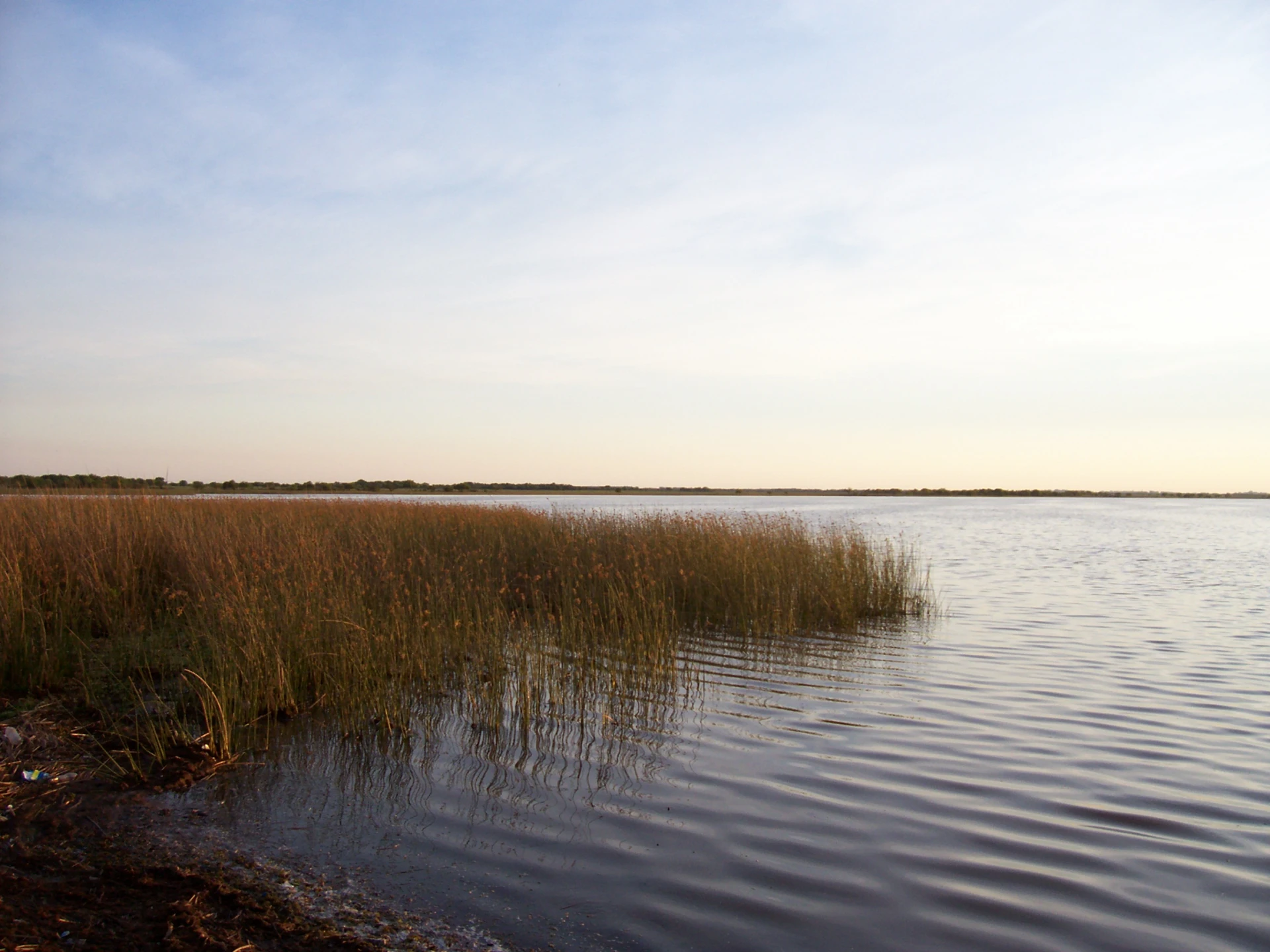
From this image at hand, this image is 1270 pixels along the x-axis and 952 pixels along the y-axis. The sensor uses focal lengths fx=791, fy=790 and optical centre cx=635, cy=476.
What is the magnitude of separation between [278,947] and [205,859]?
917 mm

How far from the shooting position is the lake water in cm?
317

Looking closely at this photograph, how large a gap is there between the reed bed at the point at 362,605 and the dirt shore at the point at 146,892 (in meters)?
0.66

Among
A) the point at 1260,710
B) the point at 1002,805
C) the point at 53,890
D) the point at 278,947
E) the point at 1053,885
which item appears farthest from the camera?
the point at 1260,710

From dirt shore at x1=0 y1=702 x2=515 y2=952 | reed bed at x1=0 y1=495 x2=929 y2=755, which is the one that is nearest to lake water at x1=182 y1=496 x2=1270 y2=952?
dirt shore at x1=0 y1=702 x2=515 y2=952

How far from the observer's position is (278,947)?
9.14 feet

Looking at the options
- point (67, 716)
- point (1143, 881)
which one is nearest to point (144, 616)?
point (67, 716)

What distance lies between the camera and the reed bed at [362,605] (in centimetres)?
570

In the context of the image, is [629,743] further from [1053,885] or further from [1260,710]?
[1260,710]

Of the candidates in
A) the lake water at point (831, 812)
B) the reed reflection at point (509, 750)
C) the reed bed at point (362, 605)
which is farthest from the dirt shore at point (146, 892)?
the reed bed at point (362, 605)

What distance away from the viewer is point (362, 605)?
22.0 feet

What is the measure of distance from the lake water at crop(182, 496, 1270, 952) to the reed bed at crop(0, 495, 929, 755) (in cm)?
62

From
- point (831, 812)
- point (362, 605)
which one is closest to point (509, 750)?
point (831, 812)

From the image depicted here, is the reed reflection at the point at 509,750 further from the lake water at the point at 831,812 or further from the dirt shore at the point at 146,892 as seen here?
the dirt shore at the point at 146,892

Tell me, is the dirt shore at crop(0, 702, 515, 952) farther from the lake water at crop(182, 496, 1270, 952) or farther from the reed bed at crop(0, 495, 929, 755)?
the reed bed at crop(0, 495, 929, 755)
